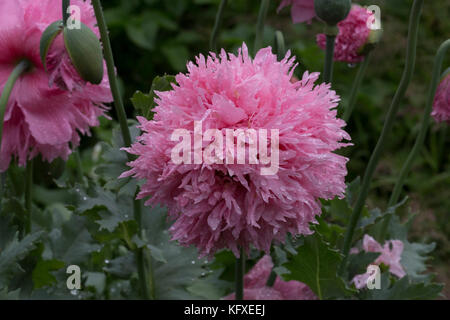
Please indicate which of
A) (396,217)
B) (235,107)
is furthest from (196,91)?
(396,217)

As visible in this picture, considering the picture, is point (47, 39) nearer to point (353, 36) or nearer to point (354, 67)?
point (353, 36)

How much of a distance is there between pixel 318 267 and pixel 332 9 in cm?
24

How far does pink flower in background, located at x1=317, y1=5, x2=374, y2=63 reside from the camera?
69 cm

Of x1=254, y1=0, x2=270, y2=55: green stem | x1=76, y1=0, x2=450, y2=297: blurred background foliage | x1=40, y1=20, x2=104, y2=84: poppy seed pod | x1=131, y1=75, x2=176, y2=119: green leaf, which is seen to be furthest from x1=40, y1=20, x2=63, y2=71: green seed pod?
x1=76, y1=0, x2=450, y2=297: blurred background foliage

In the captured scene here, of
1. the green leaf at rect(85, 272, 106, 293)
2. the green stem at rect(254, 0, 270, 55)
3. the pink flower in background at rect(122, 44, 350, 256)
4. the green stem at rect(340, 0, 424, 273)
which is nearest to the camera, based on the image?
the pink flower in background at rect(122, 44, 350, 256)

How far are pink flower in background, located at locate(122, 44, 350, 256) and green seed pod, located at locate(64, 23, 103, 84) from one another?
0.08m

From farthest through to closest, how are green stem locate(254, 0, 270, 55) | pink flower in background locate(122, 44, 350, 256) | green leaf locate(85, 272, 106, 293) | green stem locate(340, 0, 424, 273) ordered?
green leaf locate(85, 272, 106, 293)
green stem locate(254, 0, 270, 55)
green stem locate(340, 0, 424, 273)
pink flower in background locate(122, 44, 350, 256)

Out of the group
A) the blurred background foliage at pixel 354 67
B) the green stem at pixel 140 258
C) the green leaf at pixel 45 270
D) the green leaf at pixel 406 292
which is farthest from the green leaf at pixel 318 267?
the blurred background foliage at pixel 354 67

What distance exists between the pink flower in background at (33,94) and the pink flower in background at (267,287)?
25cm

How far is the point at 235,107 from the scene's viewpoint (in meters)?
0.44

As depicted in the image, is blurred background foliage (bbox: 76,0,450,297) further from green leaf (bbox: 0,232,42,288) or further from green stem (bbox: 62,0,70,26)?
green stem (bbox: 62,0,70,26)

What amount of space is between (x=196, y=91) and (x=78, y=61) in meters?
0.11

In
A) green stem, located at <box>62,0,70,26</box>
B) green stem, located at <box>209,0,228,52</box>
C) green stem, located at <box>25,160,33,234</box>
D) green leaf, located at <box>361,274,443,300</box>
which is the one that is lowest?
green leaf, located at <box>361,274,443,300</box>
